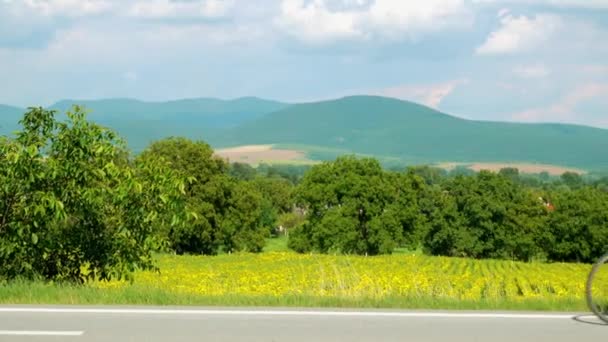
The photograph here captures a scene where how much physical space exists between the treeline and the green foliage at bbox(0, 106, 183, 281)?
0.7 inches

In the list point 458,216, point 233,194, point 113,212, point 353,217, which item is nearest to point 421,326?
point 113,212

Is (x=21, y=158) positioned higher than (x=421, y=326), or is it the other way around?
(x=21, y=158)

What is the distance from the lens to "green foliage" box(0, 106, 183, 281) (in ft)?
40.0

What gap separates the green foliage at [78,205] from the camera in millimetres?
12203

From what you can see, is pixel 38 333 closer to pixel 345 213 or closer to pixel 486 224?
pixel 345 213

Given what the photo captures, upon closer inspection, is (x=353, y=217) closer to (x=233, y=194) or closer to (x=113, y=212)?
(x=233, y=194)

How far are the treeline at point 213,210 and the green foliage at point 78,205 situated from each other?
2cm

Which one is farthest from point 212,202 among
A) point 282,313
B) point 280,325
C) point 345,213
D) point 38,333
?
point 38,333

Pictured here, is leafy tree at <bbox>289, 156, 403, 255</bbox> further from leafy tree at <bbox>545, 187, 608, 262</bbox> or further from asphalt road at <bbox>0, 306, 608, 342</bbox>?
asphalt road at <bbox>0, 306, 608, 342</bbox>

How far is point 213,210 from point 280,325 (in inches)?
2653


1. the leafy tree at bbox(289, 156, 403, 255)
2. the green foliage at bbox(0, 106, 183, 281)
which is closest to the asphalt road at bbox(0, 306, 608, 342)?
the green foliage at bbox(0, 106, 183, 281)

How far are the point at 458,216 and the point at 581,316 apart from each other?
8480 centimetres

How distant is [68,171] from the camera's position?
12.4 metres

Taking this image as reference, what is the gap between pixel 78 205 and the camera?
40.5 feet
